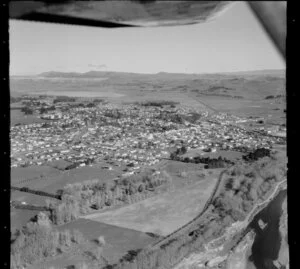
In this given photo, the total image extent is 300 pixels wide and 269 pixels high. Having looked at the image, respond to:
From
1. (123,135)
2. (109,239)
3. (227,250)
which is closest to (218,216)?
(227,250)

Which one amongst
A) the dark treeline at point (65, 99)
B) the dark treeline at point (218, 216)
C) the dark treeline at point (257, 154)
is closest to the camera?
the dark treeline at point (218, 216)

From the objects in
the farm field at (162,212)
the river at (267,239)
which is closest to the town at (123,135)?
the farm field at (162,212)

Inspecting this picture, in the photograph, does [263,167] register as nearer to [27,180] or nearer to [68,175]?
[68,175]

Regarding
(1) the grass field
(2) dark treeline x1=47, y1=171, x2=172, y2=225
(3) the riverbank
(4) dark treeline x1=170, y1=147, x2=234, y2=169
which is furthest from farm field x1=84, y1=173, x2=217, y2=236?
(4) dark treeline x1=170, y1=147, x2=234, y2=169

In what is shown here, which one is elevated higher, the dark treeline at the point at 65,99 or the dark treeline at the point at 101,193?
the dark treeline at the point at 65,99

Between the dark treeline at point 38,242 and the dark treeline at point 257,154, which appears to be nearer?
the dark treeline at point 38,242

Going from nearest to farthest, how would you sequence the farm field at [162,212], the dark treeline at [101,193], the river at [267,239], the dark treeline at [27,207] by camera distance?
the river at [267,239] < the farm field at [162,212] < the dark treeline at [101,193] < the dark treeline at [27,207]

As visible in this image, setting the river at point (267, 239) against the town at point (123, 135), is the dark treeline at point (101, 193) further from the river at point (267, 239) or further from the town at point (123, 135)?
the river at point (267, 239)
